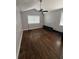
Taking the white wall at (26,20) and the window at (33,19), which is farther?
the window at (33,19)

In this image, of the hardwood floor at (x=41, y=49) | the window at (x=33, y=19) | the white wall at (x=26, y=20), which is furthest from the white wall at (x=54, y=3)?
the hardwood floor at (x=41, y=49)

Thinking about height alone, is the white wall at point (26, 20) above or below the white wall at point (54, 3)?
below

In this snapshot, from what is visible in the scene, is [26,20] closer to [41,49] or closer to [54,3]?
[54,3]

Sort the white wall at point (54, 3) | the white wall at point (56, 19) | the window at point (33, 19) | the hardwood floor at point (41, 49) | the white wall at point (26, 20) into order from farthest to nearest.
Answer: the window at point (33, 19), the white wall at point (26, 20), the white wall at point (56, 19), the white wall at point (54, 3), the hardwood floor at point (41, 49)

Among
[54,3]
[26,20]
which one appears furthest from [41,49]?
[26,20]

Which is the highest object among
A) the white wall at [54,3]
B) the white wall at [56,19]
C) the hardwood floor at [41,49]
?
the white wall at [54,3]

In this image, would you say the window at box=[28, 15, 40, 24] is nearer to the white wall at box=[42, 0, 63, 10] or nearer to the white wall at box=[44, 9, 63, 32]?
the white wall at box=[42, 0, 63, 10]

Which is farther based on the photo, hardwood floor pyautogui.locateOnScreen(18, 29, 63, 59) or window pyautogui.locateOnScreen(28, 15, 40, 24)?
window pyautogui.locateOnScreen(28, 15, 40, 24)

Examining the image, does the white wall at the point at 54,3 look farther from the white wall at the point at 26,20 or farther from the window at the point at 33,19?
the window at the point at 33,19

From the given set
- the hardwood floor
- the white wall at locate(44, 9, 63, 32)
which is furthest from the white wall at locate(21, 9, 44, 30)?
the hardwood floor
